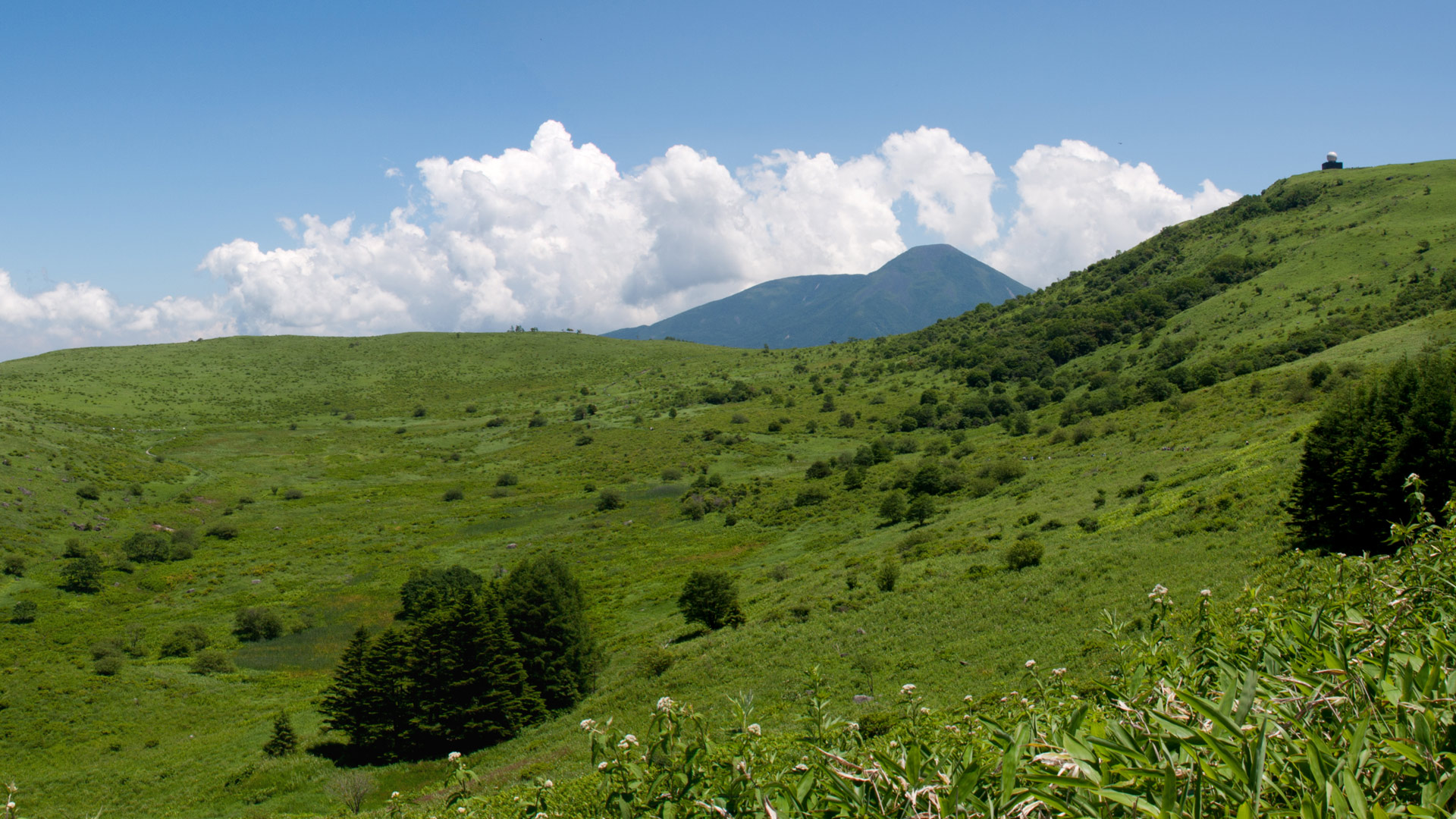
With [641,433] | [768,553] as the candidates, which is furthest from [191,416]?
[768,553]

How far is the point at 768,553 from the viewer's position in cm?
4853

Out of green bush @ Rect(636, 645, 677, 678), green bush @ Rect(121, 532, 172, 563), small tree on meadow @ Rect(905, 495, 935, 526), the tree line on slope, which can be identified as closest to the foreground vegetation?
green bush @ Rect(636, 645, 677, 678)

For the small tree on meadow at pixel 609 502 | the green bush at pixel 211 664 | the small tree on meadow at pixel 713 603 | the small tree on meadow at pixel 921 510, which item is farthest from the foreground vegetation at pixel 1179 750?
the small tree on meadow at pixel 609 502

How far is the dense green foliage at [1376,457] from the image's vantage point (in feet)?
56.8

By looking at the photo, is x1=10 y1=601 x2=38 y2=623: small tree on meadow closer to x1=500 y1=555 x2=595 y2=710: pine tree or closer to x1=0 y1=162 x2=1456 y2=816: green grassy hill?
x1=0 y1=162 x2=1456 y2=816: green grassy hill

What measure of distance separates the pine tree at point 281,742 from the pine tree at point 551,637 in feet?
27.5

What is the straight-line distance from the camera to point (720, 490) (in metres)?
69.4

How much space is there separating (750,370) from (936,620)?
11993 cm

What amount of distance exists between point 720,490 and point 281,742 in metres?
46.7

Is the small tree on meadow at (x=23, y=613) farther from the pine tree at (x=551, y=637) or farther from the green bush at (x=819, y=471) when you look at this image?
the green bush at (x=819, y=471)

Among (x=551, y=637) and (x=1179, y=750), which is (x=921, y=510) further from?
(x=1179, y=750)

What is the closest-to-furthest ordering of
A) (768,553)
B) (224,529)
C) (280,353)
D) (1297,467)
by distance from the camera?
(1297,467)
(768,553)
(224,529)
(280,353)

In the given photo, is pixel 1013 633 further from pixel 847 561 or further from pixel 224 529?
pixel 224 529

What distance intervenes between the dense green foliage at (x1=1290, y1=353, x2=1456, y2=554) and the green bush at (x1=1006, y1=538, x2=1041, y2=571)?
8.16 m
